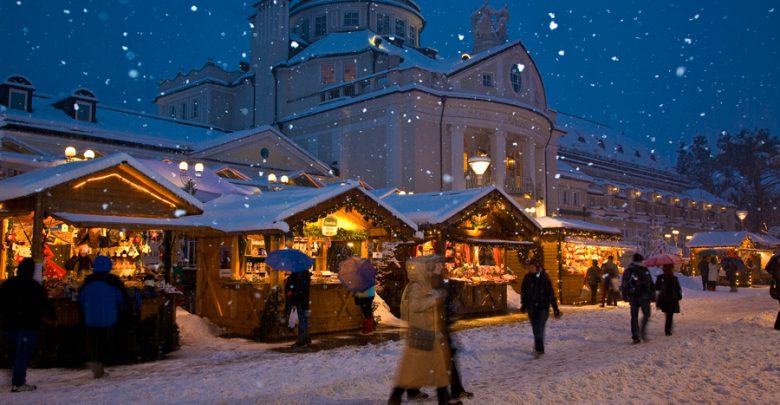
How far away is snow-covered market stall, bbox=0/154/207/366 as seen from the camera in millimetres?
11422

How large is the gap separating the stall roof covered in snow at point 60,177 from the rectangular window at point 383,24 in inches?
Answer: 1347

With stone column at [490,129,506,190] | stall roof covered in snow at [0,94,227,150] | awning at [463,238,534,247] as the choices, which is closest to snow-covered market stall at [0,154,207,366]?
awning at [463,238,534,247]

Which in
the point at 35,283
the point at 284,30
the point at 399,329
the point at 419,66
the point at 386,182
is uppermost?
the point at 284,30

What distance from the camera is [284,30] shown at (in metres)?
43.5

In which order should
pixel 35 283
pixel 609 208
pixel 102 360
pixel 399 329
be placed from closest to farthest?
pixel 35 283 → pixel 102 360 → pixel 399 329 → pixel 609 208

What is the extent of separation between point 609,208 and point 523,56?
873 inches

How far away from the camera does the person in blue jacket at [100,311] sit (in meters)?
10.1

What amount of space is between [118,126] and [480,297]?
2044 cm

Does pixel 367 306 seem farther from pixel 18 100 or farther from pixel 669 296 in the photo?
pixel 18 100

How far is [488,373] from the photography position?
10453mm

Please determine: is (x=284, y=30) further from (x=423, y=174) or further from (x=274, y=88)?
(x=423, y=174)

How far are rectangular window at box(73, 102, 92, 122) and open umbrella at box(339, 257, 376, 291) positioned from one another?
20.6m

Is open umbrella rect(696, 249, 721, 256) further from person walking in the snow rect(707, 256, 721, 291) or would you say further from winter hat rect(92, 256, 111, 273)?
winter hat rect(92, 256, 111, 273)

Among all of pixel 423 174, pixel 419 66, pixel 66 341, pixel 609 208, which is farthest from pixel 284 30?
pixel 66 341
